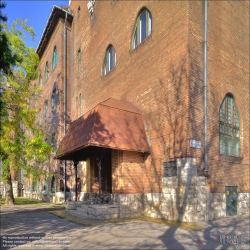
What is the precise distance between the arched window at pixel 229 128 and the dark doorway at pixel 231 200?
5.28ft

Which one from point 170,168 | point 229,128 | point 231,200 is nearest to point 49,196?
point 170,168

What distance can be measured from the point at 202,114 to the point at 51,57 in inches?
755

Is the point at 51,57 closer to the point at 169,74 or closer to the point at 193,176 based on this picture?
the point at 169,74

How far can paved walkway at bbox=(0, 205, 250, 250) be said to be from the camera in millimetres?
7051

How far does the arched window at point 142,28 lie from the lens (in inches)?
551

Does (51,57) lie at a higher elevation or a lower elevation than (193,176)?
higher

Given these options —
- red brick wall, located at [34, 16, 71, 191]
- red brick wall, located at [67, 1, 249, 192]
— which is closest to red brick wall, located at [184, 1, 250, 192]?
red brick wall, located at [67, 1, 249, 192]

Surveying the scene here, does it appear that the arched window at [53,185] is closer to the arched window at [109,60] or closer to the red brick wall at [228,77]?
the arched window at [109,60]

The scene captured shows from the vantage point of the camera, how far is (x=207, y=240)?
7.59 m

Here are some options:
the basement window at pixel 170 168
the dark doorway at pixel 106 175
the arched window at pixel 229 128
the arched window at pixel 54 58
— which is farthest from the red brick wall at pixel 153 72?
the arched window at pixel 54 58

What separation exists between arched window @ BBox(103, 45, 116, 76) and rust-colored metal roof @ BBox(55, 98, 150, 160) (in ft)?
15.4

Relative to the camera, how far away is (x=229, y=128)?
13234 millimetres

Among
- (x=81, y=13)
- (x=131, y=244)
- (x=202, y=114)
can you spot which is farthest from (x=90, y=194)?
(x=81, y=13)

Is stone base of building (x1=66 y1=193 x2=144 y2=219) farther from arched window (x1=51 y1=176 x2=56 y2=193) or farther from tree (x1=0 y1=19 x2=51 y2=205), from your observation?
arched window (x1=51 y1=176 x2=56 y2=193)
